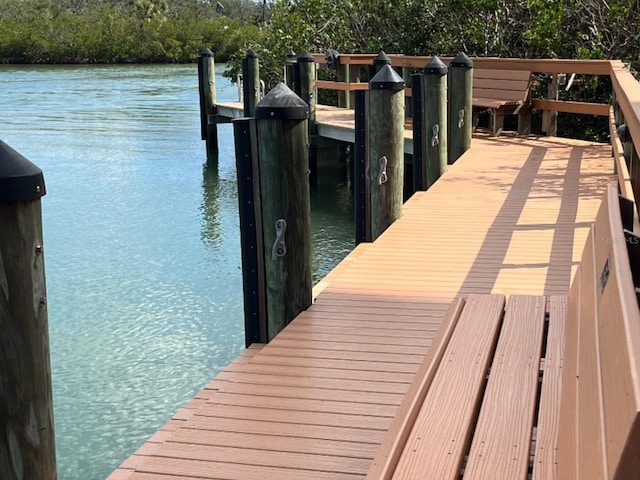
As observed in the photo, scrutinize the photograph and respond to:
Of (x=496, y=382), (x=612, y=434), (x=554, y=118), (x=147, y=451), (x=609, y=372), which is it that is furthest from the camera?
(x=554, y=118)

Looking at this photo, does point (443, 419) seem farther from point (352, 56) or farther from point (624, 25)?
point (352, 56)

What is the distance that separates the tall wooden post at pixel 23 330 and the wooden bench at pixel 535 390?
1.00 metres

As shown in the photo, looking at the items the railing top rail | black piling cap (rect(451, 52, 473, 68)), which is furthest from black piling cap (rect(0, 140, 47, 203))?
black piling cap (rect(451, 52, 473, 68))

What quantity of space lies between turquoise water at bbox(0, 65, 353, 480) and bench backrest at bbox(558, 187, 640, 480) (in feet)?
11.5

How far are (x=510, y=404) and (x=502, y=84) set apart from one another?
9.31 metres

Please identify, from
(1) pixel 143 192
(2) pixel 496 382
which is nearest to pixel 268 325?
(2) pixel 496 382

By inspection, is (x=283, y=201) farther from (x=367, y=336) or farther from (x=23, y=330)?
(x=23, y=330)

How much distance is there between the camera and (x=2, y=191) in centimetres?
231

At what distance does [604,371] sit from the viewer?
152 cm

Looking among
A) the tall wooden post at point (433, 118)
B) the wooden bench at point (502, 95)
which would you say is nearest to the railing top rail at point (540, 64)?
the wooden bench at point (502, 95)

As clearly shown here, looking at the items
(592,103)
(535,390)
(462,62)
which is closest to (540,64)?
(592,103)

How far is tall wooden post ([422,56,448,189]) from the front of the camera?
8414 mm

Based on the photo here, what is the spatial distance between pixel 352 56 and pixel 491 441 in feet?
40.4

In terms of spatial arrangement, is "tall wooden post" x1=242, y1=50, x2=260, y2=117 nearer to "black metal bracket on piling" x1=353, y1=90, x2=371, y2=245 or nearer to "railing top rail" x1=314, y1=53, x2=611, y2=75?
"railing top rail" x1=314, y1=53, x2=611, y2=75
